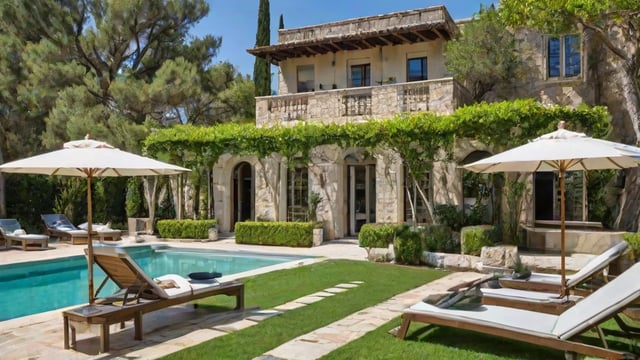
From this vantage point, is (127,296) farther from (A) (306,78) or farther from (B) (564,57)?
(A) (306,78)

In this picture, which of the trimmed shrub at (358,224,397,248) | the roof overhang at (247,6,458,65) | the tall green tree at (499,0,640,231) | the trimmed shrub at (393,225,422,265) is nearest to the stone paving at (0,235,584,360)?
the trimmed shrub at (393,225,422,265)

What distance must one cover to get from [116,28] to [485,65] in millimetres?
17489

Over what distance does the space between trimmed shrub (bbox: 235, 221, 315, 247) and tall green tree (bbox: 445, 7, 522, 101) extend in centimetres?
789

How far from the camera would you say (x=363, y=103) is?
17.5m

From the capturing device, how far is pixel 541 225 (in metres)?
15.6

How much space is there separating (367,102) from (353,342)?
12.9 metres

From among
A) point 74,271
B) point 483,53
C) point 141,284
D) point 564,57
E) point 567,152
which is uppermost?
point 483,53

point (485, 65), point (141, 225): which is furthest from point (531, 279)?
point (141, 225)

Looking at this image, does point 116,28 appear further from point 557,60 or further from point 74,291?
point 557,60

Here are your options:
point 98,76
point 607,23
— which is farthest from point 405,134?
point 98,76

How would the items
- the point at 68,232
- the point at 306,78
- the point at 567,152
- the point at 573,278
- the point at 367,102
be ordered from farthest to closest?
1. the point at 306,78
2. the point at 68,232
3. the point at 367,102
4. the point at 573,278
5. the point at 567,152

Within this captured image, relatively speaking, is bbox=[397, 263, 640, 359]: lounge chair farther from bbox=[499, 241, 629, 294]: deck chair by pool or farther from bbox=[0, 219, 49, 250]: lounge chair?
bbox=[0, 219, 49, 250]: lounge chair

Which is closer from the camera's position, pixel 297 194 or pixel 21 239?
pixel 21 239

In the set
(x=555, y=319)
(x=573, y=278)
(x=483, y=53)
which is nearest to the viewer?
(x=555, y=319)
